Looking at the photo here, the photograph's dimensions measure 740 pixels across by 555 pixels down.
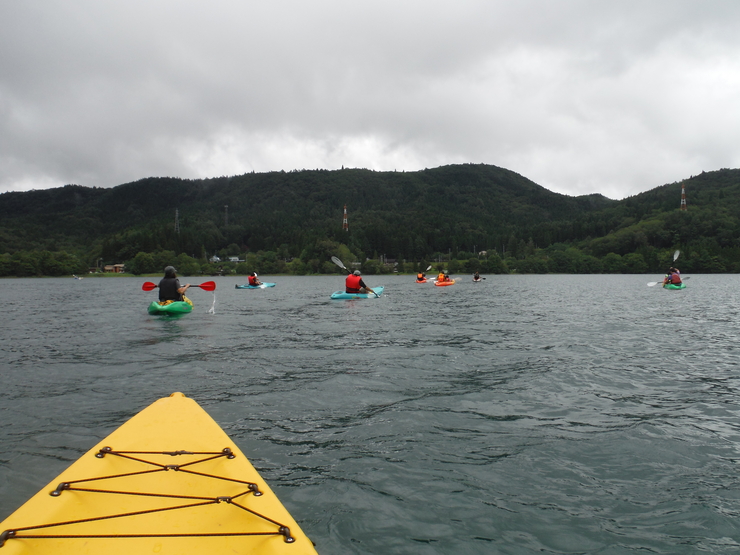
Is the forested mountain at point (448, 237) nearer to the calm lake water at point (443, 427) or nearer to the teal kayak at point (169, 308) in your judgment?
the teal kayak at point (169, 308)

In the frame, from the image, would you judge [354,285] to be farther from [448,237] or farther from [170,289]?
[448,237]

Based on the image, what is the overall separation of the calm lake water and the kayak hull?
5222 mm

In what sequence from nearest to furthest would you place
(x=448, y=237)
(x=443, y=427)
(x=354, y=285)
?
1. (x=443, y=427)
2. (x=354, y=285)
3. (x=448, y=237)

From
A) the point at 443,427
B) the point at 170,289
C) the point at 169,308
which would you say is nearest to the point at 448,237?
the point at 170,289

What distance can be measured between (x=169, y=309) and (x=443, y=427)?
16.4 m

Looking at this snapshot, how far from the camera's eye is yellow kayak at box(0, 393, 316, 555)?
3367 mm

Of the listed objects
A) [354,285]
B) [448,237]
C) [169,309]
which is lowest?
[169,309]

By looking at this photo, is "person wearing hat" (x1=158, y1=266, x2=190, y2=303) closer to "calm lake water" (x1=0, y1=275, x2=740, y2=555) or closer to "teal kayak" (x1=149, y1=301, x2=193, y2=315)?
"teal kayak" (x1=149, y1=301, x2=193, y2=315)

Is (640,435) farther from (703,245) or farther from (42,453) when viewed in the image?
(703,245)

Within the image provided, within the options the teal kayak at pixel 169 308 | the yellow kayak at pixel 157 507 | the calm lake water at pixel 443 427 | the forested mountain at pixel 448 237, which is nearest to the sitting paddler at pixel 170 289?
the teal kayak at pixel 169 308

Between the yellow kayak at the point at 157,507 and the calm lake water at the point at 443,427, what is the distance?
76 cm

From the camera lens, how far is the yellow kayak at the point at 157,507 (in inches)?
133

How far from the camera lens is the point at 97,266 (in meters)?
142

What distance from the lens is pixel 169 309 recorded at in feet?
66.9
